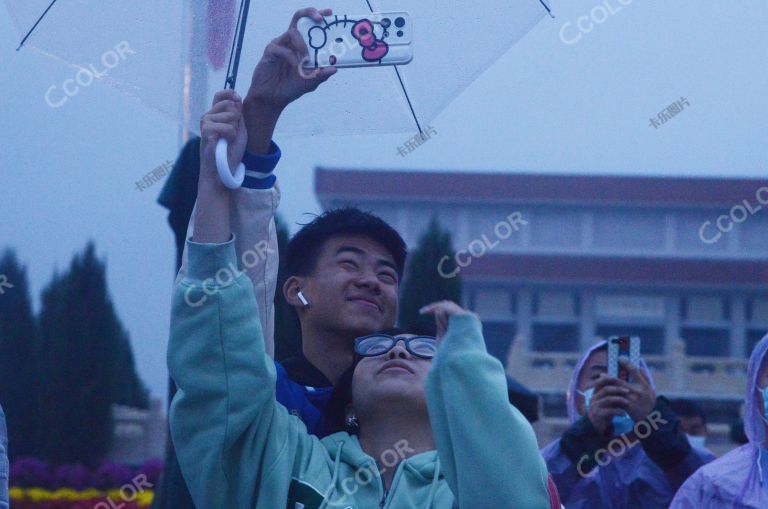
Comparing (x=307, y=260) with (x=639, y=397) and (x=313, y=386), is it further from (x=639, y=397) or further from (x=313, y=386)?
(x=639, y=397)

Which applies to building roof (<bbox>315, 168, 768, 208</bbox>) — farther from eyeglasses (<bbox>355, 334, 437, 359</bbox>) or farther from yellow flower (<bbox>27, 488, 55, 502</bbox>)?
eyeglasses (<bbox>355, 334, 437, 359</bbox>)

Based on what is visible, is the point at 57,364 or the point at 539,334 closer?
the point at 57,364

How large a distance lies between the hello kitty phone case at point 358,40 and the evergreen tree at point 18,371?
7.56 m

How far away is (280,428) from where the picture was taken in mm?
1993

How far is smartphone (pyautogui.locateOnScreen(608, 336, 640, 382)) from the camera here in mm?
3105

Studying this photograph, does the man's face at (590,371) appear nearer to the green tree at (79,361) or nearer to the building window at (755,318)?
the green tree at (79,361)

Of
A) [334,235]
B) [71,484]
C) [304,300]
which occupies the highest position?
[334,235]

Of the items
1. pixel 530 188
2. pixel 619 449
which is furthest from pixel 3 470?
pixel 530 188

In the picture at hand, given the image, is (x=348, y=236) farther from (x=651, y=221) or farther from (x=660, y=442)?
(x=651, y=221)

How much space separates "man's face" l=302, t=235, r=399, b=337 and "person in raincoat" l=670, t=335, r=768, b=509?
104 cm

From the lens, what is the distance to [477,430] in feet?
5.82

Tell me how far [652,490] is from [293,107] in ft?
5.91

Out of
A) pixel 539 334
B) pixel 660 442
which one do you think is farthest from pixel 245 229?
pixel 539 334

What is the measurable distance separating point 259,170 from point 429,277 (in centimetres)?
869
